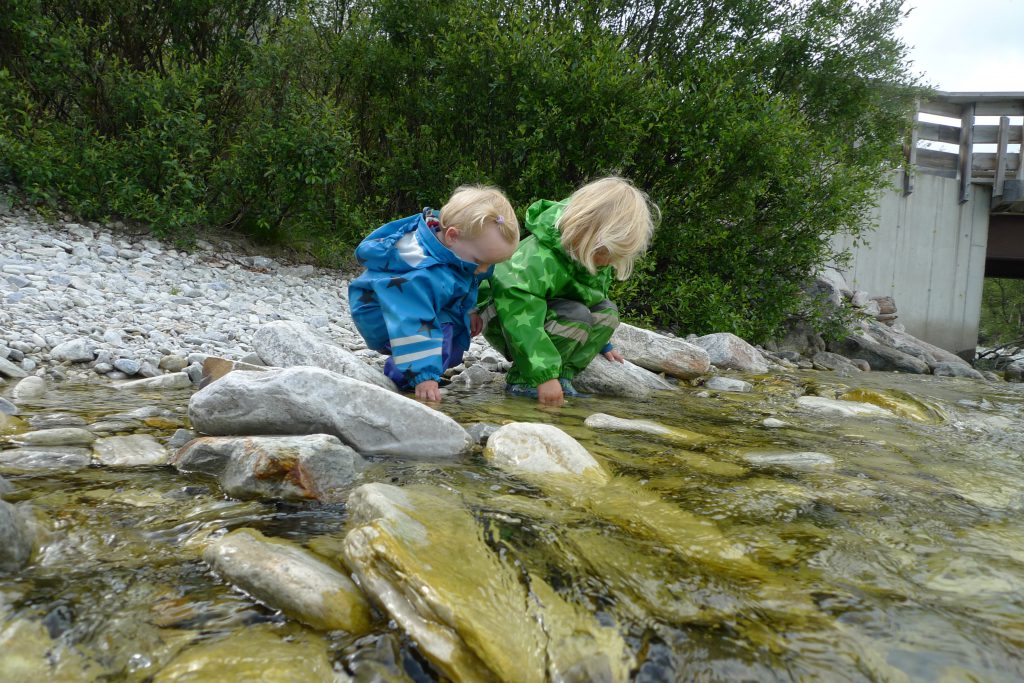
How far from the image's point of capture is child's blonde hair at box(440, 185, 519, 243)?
3574 mm

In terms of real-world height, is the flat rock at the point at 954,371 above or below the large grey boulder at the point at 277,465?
below

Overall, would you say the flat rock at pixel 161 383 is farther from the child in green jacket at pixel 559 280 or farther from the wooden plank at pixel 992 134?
the wooden plank at pixel 992 134

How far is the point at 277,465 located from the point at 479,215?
1.94m

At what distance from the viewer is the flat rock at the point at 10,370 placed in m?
3.41

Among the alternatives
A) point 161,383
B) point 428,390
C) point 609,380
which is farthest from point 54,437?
point 609,380

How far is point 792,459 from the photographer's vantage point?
8.89 feet

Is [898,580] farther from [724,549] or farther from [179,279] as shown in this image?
[179,279]

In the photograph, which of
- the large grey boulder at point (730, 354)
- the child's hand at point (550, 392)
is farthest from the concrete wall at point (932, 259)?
the child's hand at point (550, 392)

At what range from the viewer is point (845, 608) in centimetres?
144

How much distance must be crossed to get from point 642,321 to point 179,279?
4301 millimetres

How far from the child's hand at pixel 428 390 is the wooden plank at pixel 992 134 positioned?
675 inches

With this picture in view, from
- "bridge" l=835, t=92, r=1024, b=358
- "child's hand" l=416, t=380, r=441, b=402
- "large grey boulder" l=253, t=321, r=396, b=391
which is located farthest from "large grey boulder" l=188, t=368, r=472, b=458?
"bridge" l=835, t=92, r=1024, b=358

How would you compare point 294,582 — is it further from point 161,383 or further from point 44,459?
point 161,383

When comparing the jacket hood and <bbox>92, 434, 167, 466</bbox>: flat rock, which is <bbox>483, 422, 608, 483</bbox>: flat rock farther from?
the jacket hood
